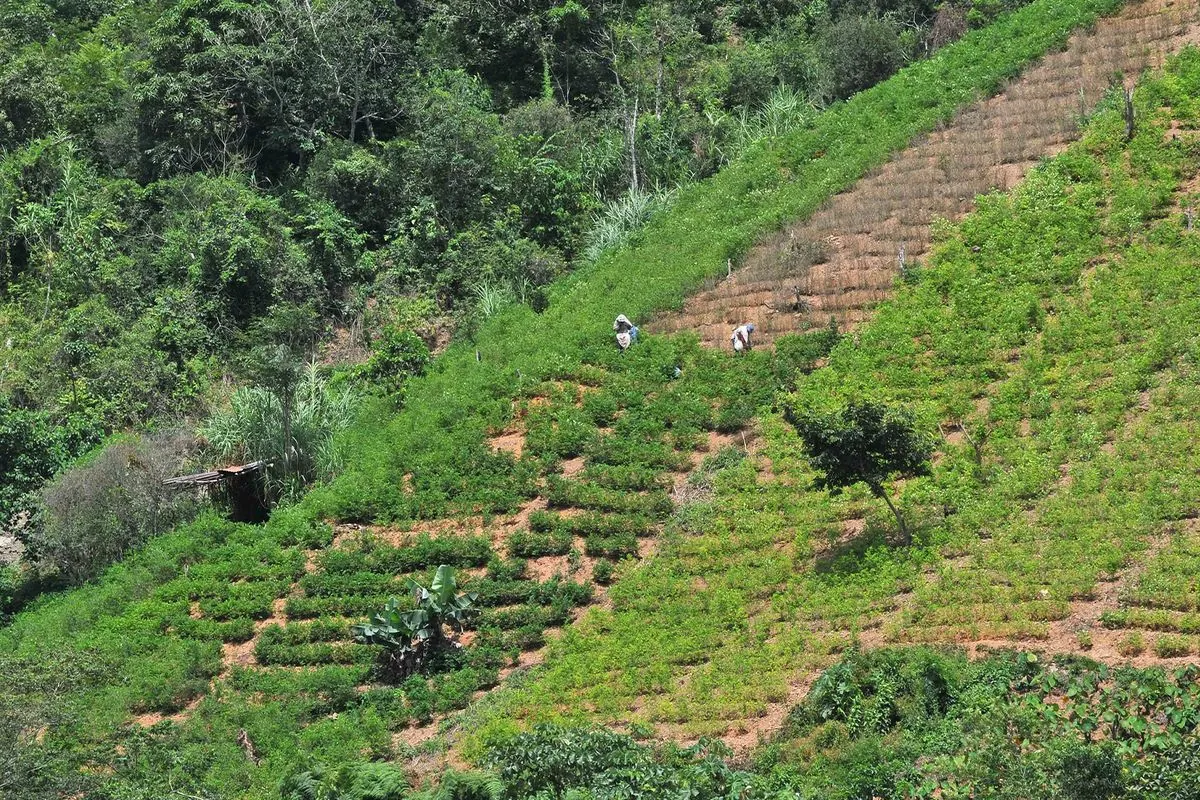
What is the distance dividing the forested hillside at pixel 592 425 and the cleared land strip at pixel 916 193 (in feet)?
1.39

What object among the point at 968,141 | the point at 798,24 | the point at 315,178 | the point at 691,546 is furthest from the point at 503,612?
the point at 798,24

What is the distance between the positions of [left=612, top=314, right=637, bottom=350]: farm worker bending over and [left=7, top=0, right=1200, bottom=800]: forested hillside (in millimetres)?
286

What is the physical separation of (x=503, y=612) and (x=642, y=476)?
2.78 metres

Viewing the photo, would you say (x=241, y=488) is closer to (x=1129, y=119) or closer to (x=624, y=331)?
(x=624, y=331)

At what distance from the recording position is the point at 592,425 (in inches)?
922

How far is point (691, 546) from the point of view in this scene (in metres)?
20.6

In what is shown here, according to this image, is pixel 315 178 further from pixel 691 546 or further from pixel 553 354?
pixel 691 546

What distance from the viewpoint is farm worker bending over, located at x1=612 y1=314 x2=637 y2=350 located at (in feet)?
81.0

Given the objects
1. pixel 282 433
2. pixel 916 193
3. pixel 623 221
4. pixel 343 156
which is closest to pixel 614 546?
pixel 282 433

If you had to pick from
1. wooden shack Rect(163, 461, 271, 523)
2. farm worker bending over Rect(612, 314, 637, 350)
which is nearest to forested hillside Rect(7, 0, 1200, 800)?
farm worker bending over Rect(612, 314, 637, 350)

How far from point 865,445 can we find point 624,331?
23.5 feet

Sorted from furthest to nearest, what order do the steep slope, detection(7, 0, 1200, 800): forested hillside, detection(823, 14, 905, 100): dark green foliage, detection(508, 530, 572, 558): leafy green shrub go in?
1. detection(823, 14, 905, 100): dark green foliage
2. detection(508, 530, 572, 558): leafy green shrub
3. the steep slope
4. detection(7, 0, 1200, 800): forested hillside

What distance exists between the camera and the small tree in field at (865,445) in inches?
720

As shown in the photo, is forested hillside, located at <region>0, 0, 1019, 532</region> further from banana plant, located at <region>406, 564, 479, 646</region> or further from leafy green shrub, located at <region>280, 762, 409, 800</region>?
leafy green shrub, located at <region>280, 762, 409, 800</region>
